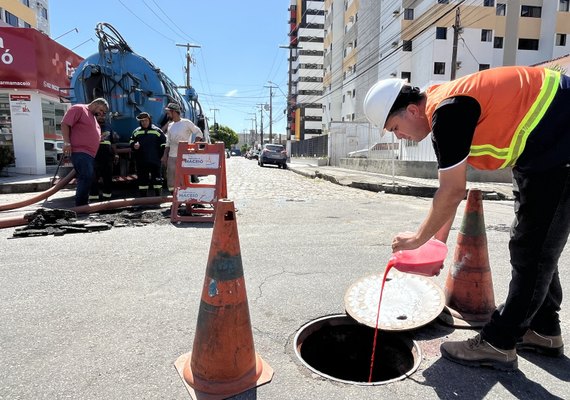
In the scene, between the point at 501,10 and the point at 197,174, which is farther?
the point at 501,10

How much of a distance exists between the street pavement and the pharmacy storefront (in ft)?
29.0

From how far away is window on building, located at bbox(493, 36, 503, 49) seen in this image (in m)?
33.7

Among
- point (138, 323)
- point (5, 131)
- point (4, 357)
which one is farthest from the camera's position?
point (5, 131)

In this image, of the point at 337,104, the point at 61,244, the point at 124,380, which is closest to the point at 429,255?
the point at 124,380

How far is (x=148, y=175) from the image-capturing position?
8.33m

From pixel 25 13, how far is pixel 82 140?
137ft

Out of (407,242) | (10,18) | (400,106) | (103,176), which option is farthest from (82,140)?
(10,18)

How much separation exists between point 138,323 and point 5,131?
543 inches

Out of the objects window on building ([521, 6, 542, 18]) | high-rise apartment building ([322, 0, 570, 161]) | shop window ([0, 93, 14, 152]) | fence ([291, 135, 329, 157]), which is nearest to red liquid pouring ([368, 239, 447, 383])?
shop window ([0, 93, 14, 152])

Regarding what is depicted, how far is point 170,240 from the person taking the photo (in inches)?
206

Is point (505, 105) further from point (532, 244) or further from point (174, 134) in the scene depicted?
point (174, 134)

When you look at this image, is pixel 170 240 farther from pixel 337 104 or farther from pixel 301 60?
pixel 301 60

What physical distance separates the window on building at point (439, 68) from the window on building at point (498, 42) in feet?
19.1

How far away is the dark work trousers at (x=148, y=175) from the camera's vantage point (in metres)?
8.16
